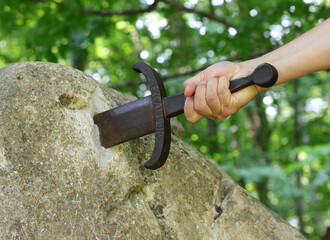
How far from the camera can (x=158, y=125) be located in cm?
151

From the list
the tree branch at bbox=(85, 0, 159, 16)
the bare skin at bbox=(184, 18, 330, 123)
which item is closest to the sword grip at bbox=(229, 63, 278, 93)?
the bare skin at bbox=(184, 18, 330, 123)

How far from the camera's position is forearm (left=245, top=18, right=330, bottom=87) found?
4.77ft

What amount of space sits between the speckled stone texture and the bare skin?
1.43 ft

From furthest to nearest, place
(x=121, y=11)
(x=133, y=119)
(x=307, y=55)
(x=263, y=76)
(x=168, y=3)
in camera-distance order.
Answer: (x=121, y=11)
(x=168, y=3)
(x=133, y=119)
(x=307, y=55)
(x=263, y=76)

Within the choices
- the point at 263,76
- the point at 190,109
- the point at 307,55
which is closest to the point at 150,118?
the point at 190,109

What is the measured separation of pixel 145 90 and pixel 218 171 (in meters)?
2.80

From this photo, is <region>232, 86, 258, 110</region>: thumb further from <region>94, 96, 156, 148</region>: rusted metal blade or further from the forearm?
<region>94, 96, 156, 148</region>: rusted metal blade

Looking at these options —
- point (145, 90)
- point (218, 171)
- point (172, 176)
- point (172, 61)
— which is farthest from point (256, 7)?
point (172, 176)

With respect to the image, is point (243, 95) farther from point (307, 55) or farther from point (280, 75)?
point (307, 55)

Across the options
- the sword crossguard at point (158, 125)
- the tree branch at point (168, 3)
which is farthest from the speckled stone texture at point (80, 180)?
the tree branch at point (168, 3)

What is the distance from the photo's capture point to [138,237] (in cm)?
157

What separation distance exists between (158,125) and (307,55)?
73 cm

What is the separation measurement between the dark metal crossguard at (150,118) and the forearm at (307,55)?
0.24 meters

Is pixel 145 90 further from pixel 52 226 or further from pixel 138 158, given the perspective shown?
pixel 52 226
